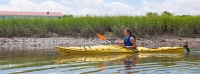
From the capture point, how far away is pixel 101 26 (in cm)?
2178

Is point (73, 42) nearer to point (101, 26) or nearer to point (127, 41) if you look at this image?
point (101, 26)

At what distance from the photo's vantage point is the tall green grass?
21.2 meters

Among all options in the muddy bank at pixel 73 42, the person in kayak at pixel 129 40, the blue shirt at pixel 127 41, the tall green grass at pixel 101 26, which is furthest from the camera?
the tall green grass at pixel 101 26

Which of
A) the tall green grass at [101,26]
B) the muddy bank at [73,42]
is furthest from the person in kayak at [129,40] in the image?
the tall green grass at [101,26]

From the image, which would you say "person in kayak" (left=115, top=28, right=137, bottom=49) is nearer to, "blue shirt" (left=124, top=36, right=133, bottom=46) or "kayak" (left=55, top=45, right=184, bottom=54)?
"blue shirt" (left=124, top=36, right=133, bottom=46)

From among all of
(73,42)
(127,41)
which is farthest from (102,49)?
(73,42)

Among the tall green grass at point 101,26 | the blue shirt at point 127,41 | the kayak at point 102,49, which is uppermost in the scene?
the tall green grass at point 101,26

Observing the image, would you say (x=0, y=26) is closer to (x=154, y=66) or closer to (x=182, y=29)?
(x=182, y=29)

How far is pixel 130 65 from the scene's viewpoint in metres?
11.4

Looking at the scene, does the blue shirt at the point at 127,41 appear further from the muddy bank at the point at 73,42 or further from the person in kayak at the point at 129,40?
the muddy bank at the point at 73,42

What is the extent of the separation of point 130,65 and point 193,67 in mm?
1675

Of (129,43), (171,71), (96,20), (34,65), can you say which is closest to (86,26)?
(96,20)

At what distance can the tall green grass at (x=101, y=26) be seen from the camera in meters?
21.2

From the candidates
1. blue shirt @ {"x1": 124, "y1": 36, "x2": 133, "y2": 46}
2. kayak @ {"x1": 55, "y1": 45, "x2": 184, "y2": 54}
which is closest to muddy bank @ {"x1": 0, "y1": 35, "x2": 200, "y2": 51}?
kayak @ {"x1": 55, "y1": 45, "x2": 184, "y2": 54}
